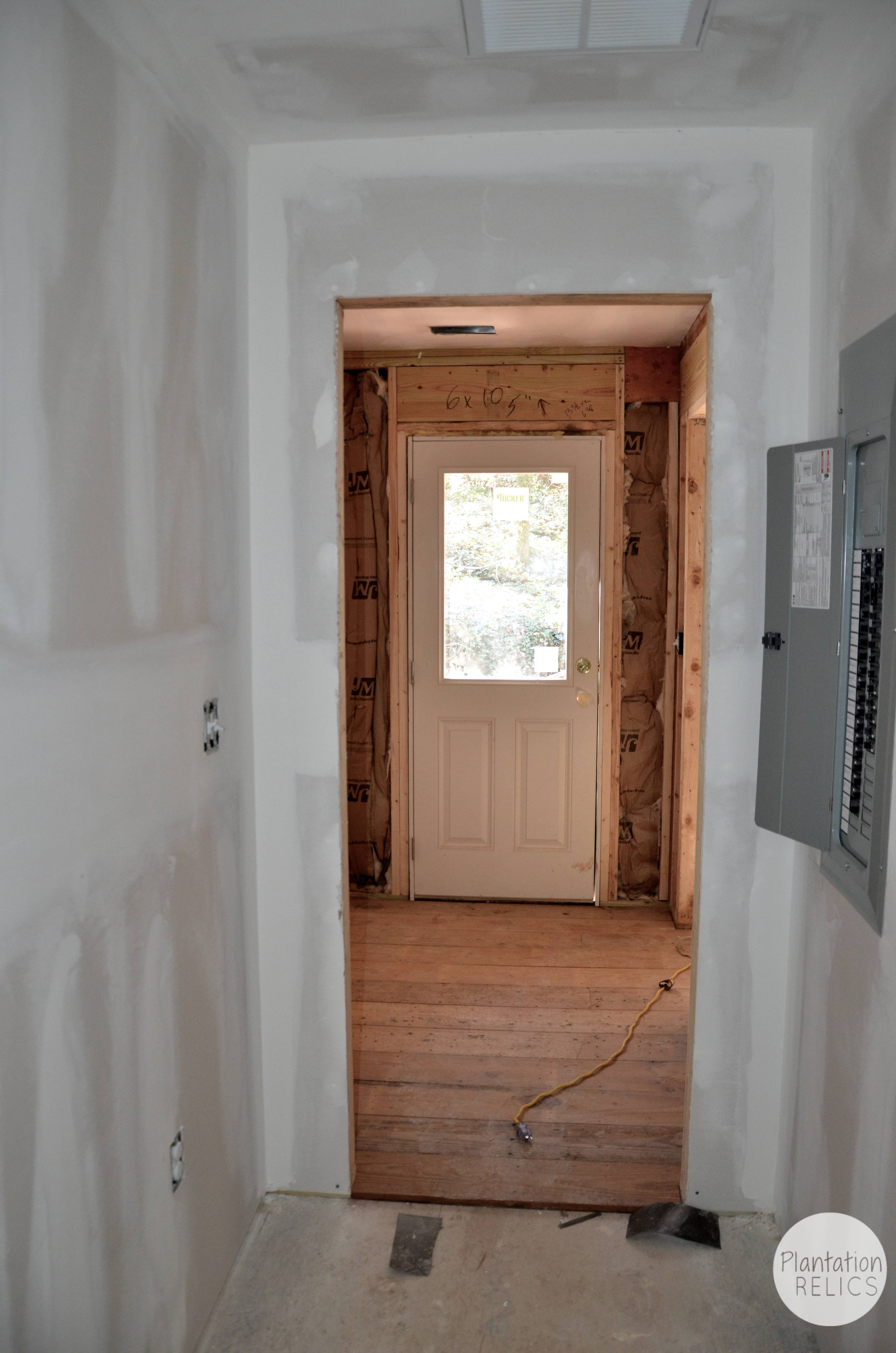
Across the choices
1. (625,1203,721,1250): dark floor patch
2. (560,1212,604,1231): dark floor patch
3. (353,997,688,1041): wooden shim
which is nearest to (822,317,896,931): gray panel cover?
(625,1203,721,1250): dark floor patch

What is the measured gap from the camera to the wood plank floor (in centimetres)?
240

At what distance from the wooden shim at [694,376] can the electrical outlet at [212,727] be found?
2268mm

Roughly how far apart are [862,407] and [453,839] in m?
2.93

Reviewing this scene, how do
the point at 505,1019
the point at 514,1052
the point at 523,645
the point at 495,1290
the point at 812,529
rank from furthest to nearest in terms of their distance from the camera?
1. the point at 523,645
2. the point at 505,1019
3. the point at 514,1052
4. the point at 495,1290
5. the point at 812,529

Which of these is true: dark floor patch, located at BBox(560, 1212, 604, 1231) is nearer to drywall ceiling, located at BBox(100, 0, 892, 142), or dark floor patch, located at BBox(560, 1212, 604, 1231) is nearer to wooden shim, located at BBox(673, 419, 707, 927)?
wooden shim, located at BBox(673, 419, 707, 927)

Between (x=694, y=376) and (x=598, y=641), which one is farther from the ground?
(x=694, y=376)

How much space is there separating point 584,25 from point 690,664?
104 inches

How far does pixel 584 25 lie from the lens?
1.61m

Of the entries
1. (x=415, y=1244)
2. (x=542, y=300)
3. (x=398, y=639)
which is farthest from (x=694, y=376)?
(x=415, y=1244)

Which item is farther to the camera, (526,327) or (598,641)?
(598,641)

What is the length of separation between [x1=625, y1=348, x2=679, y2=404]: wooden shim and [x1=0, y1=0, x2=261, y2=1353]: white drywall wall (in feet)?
7.40

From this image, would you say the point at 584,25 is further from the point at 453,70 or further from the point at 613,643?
the point at 613,643

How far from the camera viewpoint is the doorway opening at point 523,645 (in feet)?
12.6

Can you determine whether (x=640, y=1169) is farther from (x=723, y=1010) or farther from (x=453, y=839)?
(x=453, y=839)
